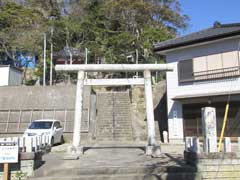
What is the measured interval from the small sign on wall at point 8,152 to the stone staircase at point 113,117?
1296 cm

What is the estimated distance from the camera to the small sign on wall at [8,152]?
8.55 m

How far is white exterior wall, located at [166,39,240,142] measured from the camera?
63.7 ft

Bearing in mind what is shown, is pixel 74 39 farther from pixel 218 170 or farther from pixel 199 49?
pixel 218 170

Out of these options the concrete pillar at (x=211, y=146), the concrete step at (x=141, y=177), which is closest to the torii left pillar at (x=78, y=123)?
the concrete step at (x=141, y=177)

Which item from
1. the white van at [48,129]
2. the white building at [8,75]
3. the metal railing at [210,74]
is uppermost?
the white building at [8,75]

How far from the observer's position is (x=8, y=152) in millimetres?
8625

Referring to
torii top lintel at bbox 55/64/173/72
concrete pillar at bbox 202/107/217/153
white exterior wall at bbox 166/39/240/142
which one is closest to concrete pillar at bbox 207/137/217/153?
concrete pillar at bbox 202/107/217/153

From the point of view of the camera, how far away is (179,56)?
71.6 feet

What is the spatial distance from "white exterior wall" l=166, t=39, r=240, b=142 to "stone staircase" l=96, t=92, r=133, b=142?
132 inches

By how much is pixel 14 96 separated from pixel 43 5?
1511cm

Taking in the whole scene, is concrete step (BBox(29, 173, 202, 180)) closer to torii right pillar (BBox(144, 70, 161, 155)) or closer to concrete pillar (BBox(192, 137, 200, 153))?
concrete pillar (BBox(192, 137, 200, 153))

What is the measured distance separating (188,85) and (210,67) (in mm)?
1981

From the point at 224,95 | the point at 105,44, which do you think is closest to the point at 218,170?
the point at 224,95

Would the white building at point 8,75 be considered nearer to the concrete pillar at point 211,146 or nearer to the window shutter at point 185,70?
the window shutter at point 185,70
